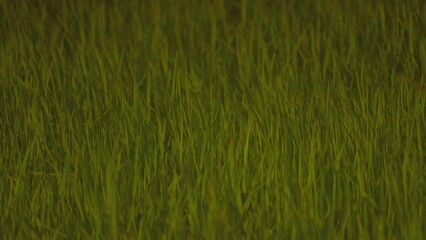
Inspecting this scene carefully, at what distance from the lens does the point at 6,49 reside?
3373mm

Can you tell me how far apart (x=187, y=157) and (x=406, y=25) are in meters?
1.27

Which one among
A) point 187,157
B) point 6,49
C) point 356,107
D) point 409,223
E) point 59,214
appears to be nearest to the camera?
point 409,223

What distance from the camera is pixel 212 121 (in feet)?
8.59

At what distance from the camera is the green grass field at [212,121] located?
2.19 meters

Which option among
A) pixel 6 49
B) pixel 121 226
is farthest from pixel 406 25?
pixel 121 226

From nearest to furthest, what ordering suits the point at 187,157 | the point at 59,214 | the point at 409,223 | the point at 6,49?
the point at 409,223 < the point at 59,214 < the point at 187,157 < the point at 6,49

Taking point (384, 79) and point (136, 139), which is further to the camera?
point (384, 79)

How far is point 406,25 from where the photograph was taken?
340 centimetres

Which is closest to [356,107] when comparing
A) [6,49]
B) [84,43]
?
[84,43]

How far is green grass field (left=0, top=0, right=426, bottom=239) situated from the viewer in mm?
2186

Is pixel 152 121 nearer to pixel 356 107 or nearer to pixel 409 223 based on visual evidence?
pixel 356 107

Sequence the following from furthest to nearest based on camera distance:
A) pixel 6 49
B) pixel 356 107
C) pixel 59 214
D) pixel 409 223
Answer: pixel 6 49 → pixel 356 107 → pixel 59 214 → pixel 409 223

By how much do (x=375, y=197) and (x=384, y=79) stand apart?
0.87m

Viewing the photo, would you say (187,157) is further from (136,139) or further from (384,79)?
(384,79)
